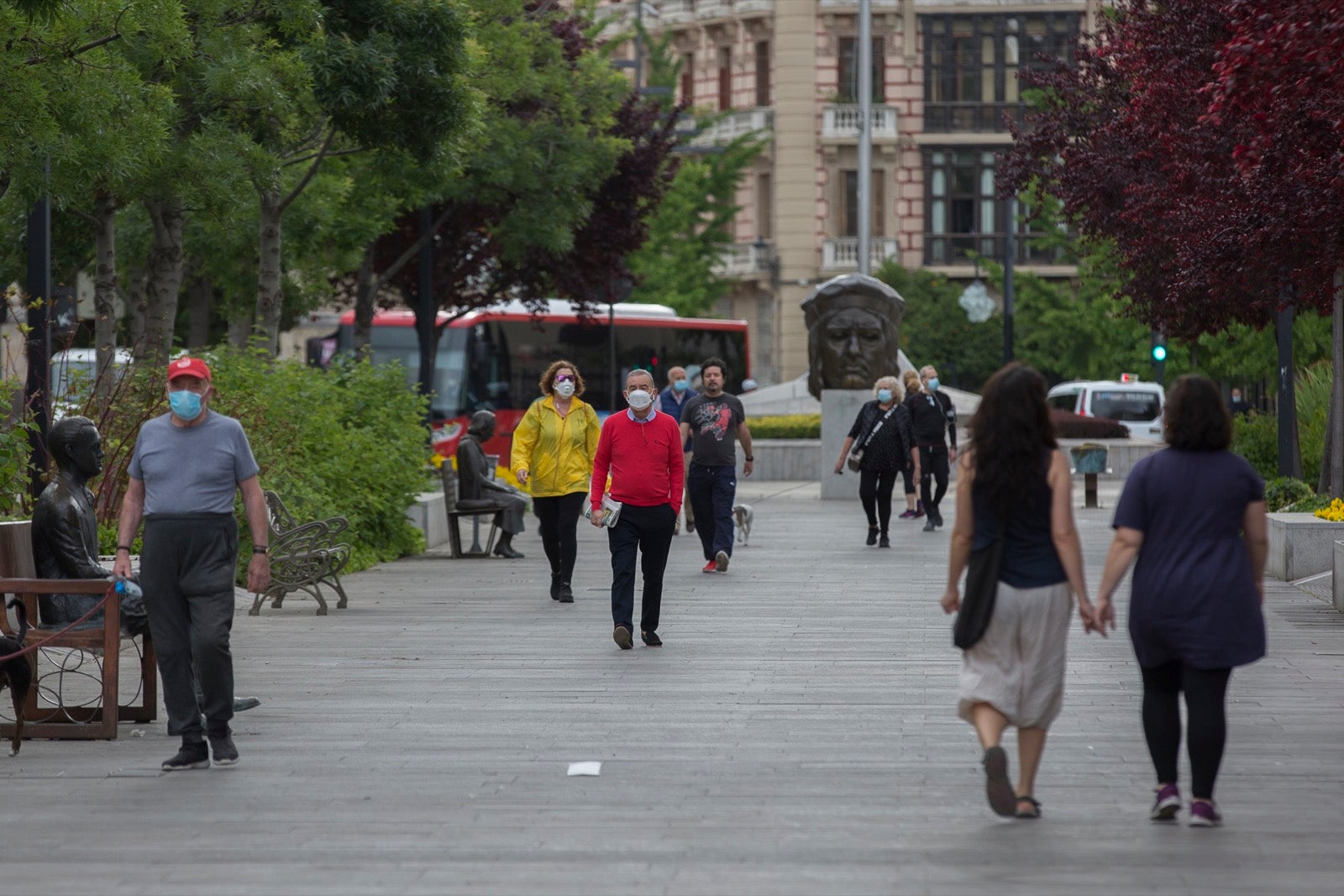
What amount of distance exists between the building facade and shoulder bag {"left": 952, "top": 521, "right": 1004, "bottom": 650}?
2240 inches

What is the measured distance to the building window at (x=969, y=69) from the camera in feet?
216

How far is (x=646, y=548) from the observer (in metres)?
13.2

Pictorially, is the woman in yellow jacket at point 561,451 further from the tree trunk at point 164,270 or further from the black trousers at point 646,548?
the tree trunk at point 164,270

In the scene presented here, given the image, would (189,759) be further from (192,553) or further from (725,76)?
(725,76)

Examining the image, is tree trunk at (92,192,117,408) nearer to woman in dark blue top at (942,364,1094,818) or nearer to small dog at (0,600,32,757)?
small dog at (0,600,32,757)

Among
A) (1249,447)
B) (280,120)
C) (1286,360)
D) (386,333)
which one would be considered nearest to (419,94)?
(280,120)

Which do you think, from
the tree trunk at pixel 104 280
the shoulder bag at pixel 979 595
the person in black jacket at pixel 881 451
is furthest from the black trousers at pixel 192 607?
the person in black jacket at pixel 881 451

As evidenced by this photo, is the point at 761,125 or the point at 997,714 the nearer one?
the point at 997,714

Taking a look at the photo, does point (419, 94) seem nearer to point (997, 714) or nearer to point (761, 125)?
point (997, 714)

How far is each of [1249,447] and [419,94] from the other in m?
10.8

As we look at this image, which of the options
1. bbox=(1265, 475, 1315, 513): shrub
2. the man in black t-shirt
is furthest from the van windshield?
the man in black t-shirt

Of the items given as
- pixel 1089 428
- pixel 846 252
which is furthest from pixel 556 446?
pixel 846 252

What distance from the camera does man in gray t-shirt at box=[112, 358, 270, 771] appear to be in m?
8.88

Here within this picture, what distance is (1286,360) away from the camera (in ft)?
71.6
